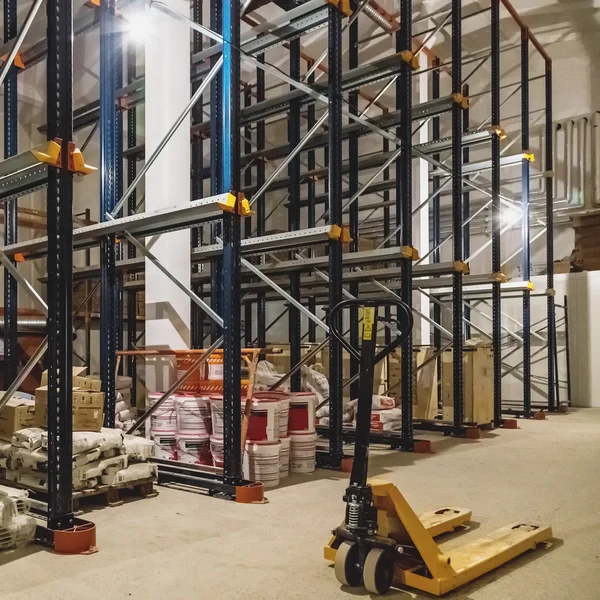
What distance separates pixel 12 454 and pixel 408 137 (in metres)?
5.04

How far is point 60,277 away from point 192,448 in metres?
2.32

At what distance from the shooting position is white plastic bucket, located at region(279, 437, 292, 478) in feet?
18.2

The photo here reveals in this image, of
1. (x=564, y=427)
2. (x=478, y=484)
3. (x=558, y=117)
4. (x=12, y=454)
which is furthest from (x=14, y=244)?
(x=558, y=117)

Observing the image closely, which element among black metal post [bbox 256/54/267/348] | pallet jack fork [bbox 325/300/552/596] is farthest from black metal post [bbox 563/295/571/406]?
pallet jack fork [bbox 325/300/552/596]

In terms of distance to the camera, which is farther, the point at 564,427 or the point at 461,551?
the point at 564,427

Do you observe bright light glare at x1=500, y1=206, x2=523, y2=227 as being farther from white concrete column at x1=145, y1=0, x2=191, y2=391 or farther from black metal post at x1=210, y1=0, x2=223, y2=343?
white concrete column at x1=145, y1=0, x2=191, y2=391

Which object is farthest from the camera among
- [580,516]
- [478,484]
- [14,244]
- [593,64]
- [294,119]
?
[593,64]

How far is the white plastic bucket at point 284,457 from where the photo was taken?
556cm

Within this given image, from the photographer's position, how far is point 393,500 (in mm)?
3002

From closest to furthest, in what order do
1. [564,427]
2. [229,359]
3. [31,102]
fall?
[229,359]
[564,427]
[31,102]

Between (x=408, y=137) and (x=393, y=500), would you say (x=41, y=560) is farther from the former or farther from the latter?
(x=408, y=137)

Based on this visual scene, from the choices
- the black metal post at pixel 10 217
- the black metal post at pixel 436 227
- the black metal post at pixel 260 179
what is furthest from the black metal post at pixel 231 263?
the black metal post at pixel 436 227

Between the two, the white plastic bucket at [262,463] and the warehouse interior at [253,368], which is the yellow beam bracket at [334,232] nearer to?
the warehouse interior at [253,368]

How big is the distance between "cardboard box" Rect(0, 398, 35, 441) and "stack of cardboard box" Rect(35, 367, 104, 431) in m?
0.23
